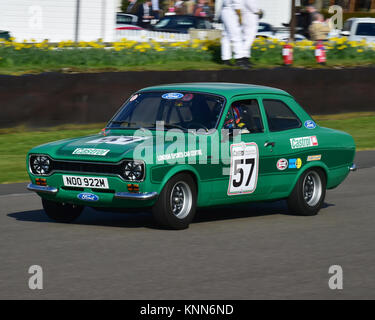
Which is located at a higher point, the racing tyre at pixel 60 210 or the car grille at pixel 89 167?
the car grille at pixel 89 167

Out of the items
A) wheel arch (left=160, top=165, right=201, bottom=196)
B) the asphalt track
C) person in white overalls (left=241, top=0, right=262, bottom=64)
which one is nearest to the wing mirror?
wheel arch (left=160, top=165, right=201, bottom=196)

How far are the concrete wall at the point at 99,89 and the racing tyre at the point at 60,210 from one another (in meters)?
6.00

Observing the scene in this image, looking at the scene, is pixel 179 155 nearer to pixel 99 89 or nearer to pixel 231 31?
pixel 99 89

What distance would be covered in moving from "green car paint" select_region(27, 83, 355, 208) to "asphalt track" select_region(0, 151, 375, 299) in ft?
1.11

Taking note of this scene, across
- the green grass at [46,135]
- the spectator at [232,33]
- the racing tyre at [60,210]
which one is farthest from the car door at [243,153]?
the spectator at [232,33]

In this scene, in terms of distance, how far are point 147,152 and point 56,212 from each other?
143 cm

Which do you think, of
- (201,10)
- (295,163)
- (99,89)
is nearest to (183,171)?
(295,163)

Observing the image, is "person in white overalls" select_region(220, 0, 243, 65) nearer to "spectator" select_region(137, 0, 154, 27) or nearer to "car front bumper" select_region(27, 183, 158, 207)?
"car front bumper" select_region(27, 183, 158, 207)

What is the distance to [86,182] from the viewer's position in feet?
27.5

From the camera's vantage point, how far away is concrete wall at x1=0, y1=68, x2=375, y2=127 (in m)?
15.0

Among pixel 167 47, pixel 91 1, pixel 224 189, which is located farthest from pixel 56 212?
pixel 91 1

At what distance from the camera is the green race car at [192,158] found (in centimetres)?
828

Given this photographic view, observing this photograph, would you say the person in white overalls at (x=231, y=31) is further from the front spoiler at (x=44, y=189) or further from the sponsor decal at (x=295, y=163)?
the front spoiler at (x=44, y=189)

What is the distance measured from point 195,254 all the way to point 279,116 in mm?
2780
